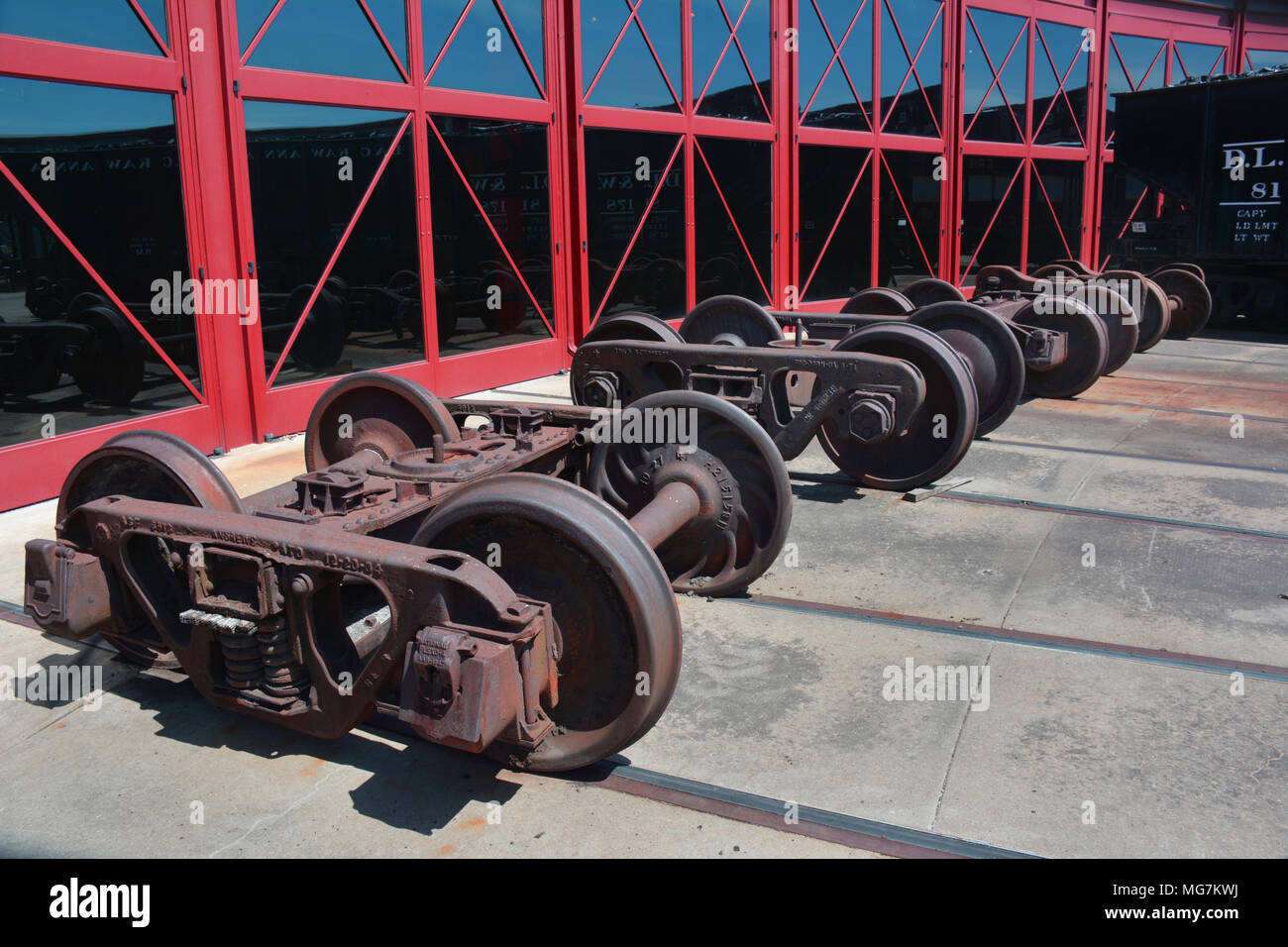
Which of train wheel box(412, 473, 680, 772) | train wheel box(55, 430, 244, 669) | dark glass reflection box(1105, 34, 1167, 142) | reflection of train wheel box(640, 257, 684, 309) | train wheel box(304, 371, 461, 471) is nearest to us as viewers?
train wheel box(412, 473, 680, 772)

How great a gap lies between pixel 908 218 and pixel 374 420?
13.3 meters

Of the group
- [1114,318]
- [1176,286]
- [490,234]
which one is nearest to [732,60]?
[490,234]

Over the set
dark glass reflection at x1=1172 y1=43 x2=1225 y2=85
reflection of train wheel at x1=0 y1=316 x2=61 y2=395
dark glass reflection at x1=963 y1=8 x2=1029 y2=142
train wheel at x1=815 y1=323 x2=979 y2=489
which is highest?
dark glass reflection at x1=1172 y1=43 x2=1225 y2=85

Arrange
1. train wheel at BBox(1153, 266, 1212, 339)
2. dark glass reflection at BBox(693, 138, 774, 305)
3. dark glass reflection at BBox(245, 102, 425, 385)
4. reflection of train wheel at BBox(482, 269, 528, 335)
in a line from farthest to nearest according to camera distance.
Result: 1. train wheel at BBox(1153, 266, 1212, 339)
2. dark glass reflection at BBox(693, 138, 774, 305)
3. reflection of train wheel at BBox(482, 269, 528, 335)
4. dark glass reflection at BBox(245, 102, 425, 385)

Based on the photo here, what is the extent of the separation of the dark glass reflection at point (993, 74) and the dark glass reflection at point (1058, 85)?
50cm

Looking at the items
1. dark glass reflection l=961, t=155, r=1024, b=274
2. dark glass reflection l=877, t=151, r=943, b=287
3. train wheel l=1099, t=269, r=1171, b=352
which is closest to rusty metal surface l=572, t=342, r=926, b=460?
train wheel l=1099, t=269, r=1171, b=352

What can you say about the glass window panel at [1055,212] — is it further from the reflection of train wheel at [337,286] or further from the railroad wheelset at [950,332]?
the reflection of train wheel at [337,286]

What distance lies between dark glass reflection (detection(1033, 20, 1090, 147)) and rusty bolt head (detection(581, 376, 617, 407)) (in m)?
15.6

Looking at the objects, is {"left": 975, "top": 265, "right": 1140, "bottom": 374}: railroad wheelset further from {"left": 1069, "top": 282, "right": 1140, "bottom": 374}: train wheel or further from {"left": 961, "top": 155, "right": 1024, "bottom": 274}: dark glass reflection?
{"left": 961, "top": 155, "right": 1024, "bottom": 274}: dark glass reflection

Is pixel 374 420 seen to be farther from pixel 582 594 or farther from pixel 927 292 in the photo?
pixel 927 292

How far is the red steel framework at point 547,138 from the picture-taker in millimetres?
7133

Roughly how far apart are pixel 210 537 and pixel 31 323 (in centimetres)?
436

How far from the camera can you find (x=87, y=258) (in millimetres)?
6828

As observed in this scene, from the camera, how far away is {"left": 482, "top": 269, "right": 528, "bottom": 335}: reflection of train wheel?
10188mm
